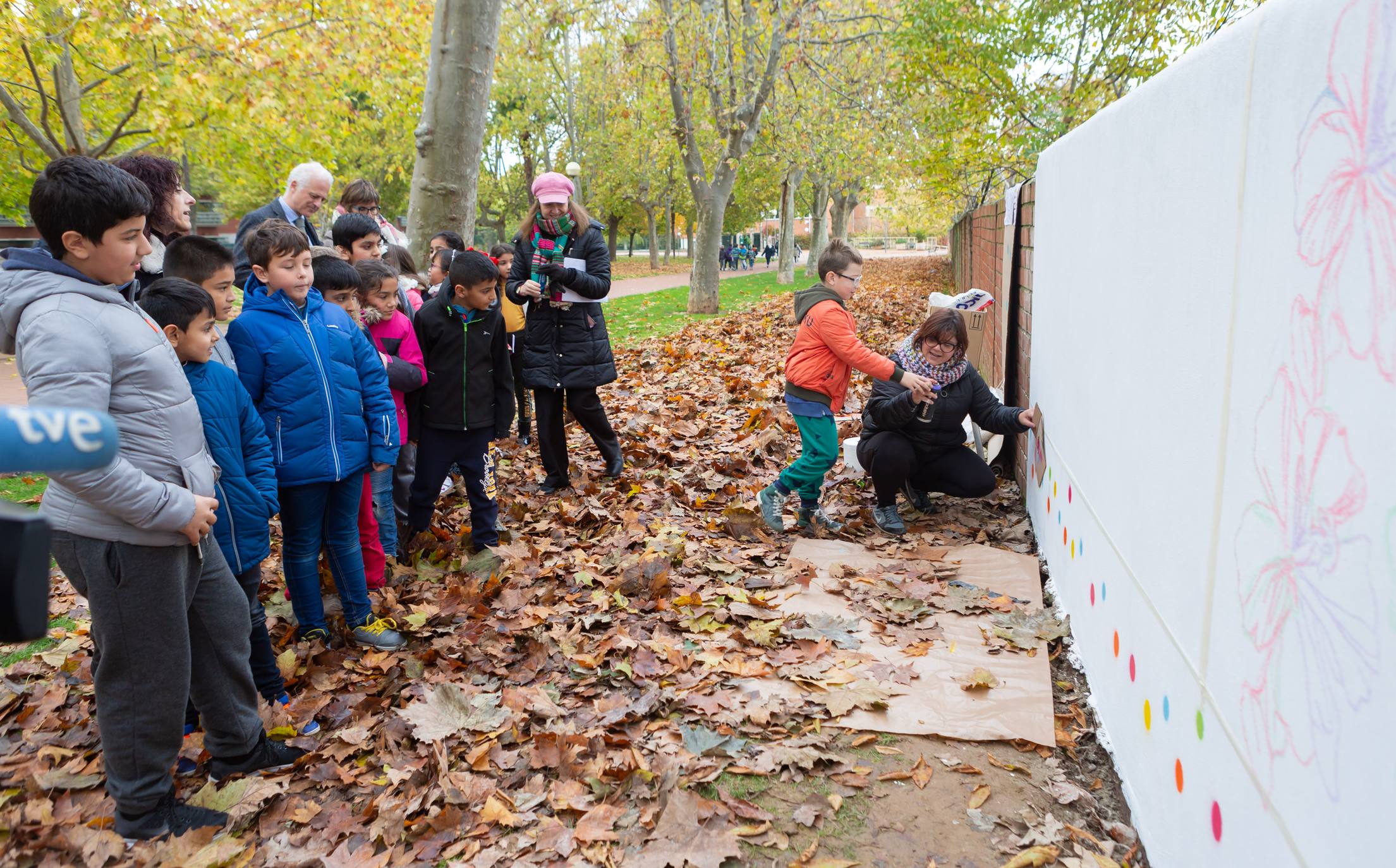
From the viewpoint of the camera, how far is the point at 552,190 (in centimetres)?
595

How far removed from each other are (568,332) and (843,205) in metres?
34.8

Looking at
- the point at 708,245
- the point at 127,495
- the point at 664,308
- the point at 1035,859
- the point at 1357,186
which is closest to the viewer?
the point at 1357,186

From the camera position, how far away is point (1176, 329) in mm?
2430

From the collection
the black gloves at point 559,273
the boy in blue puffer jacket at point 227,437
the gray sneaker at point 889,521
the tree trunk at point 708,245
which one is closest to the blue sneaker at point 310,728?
Answer: the boy in blue puffer jacket at point 227,437

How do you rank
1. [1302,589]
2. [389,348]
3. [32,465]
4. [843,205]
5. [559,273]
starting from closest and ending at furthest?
[32,465], [1302,589], [389,348], [559,273], [843,205]

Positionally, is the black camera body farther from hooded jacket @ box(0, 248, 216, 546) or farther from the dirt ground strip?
the dirt ground strip

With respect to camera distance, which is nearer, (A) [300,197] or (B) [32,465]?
(B) [32,465]

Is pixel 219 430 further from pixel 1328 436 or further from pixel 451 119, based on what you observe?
pixel 451 119

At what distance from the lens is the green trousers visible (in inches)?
204

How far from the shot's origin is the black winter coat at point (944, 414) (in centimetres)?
514

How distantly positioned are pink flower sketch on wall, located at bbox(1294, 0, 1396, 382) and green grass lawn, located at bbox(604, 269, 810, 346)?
9646 millimetres

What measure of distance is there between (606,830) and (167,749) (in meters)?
1.31

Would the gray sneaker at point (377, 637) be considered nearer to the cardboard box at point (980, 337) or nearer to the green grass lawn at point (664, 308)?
the cardboard box at point (980, 337)

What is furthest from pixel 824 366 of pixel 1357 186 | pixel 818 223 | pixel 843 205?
pixel 843 205
